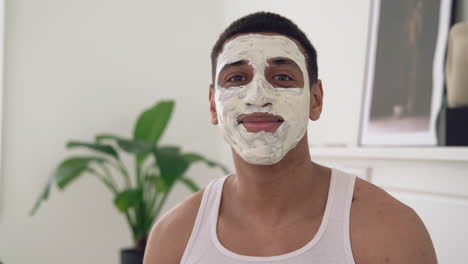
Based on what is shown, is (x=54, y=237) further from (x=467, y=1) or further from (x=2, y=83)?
(x=467, y=1)

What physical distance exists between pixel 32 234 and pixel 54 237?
0.10 m

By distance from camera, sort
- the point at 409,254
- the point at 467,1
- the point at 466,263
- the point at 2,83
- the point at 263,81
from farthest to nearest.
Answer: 1. the point at 2,83
2. the point at 467,1
3. the point at 466,263
4. the point at 263,81
5. the point at 409,254

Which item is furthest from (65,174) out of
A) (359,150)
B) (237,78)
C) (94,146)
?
(237,78)

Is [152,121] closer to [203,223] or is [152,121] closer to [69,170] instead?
[69,170]

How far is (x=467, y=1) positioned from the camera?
1304 millimetres

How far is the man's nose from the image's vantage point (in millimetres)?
844

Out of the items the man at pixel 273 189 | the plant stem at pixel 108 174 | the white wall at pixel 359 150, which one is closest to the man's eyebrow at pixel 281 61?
the man at pixel 273 189

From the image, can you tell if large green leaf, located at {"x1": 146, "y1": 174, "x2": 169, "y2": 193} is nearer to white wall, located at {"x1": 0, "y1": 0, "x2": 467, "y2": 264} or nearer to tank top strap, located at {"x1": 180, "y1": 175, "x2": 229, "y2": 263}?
white wall, located at {"x1": 0, "y1": 0, "x2": 467, "y2": 264}

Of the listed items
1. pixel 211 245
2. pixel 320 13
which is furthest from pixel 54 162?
pixel 211 245

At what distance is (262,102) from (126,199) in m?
1.32

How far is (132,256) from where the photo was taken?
211cm

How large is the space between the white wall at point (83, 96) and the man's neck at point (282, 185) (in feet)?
5.47

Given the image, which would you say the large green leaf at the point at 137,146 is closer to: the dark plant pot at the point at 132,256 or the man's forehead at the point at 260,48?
the dark plant pot at the point at 132,256

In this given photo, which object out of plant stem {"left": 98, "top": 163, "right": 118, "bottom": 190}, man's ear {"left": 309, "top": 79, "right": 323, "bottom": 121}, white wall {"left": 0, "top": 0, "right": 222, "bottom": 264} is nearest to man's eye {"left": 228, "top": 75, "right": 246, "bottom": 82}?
man's ear {"left": 309, "top": 79, "right": 323, "bottom": 121}
